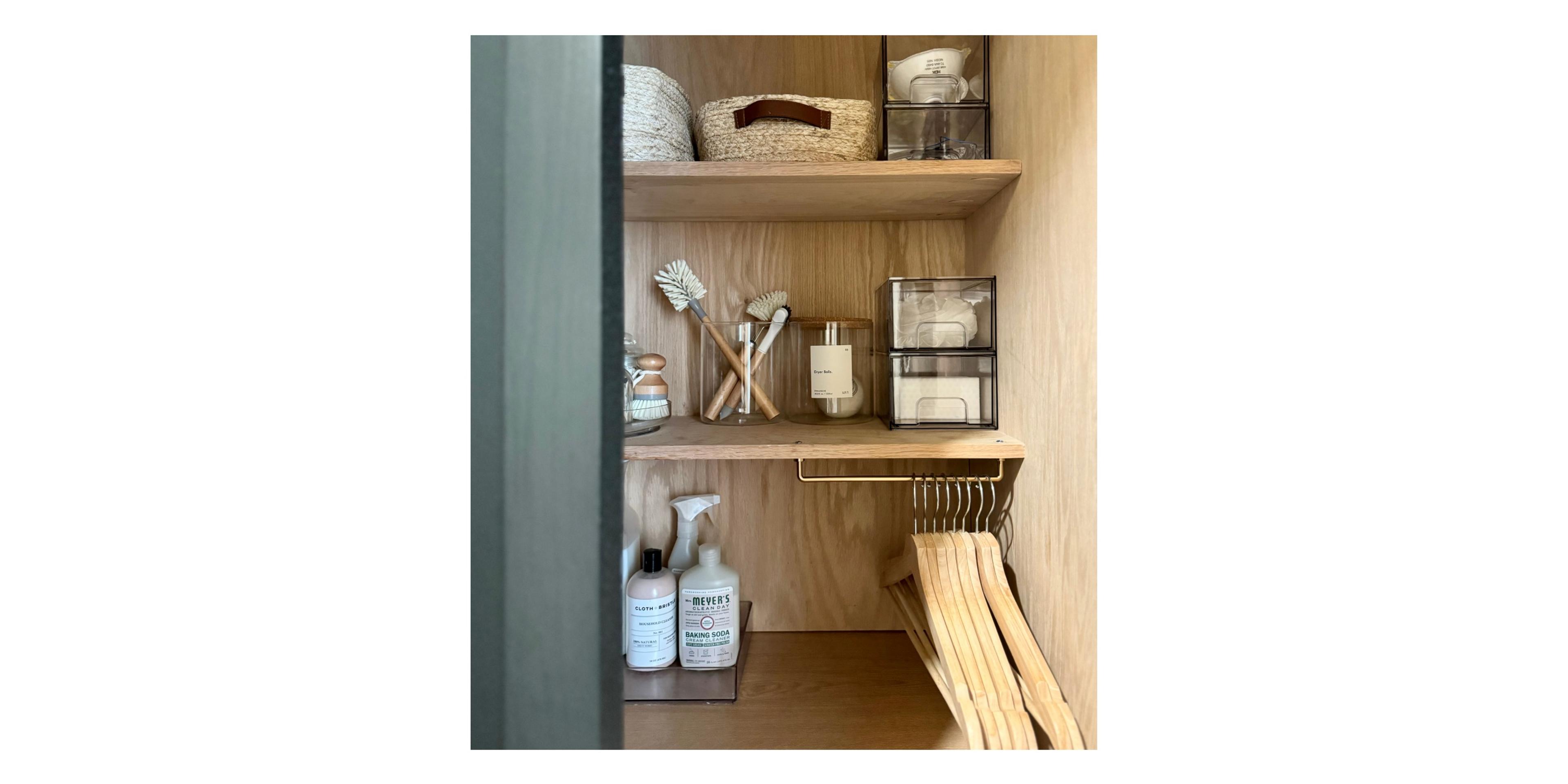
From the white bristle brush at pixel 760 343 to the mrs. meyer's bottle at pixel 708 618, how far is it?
0.22 metres

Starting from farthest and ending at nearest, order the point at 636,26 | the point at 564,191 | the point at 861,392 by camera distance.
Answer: the point at 861,392 < the point at 636,26 < the point at 564,191

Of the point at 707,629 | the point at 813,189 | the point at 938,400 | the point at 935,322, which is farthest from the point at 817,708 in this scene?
the point at 813,189

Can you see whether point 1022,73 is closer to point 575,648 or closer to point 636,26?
point 636,26

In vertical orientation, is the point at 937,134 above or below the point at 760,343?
above

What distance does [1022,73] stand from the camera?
31.5 inches

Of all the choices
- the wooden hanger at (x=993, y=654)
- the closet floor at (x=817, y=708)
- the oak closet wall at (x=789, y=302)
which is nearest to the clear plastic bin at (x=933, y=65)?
the oak closet wall at (x=789, y=302)

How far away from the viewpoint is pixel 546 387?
0.87ft

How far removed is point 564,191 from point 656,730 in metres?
0.82

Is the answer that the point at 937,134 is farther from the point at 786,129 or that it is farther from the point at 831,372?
the point at 831,372

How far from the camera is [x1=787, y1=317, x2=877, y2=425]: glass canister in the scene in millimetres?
997

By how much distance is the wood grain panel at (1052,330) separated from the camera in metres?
0.64

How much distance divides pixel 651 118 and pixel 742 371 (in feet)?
1.22
